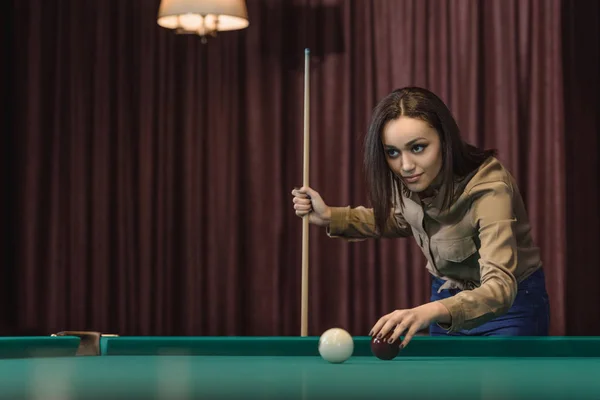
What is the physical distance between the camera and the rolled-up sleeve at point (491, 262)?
2.16 metres

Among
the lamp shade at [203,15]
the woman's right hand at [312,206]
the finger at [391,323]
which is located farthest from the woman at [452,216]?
the lamp shade at [203,15]

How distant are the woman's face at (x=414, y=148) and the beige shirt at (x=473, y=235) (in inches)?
3.9

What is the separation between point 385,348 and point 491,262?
410 millimetres

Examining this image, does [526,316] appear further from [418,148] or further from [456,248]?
[418,148]

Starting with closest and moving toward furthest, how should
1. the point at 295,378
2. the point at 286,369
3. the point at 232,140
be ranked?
the point at 295,378
the point at 286,369
the point at 232,140

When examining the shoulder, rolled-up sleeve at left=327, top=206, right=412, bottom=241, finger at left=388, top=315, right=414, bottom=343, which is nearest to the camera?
finger at left=388, top=315, right=414, bottom=343

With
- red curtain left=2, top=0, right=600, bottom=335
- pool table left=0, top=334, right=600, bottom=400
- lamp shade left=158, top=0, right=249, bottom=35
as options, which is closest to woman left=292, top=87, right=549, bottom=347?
pool table left=0, top=334, right=600, bottom=400

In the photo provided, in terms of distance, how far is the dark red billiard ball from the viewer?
2.02m

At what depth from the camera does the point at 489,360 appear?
6.87 feet

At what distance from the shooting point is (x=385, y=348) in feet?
6.64

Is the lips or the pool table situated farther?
the lips

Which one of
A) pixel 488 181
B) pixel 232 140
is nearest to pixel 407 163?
pixel 488 181

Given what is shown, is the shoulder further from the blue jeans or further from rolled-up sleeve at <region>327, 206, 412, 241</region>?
rolled-up sleeve at <region>327, 206, 412, 241</region>

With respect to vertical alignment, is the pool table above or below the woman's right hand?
below
